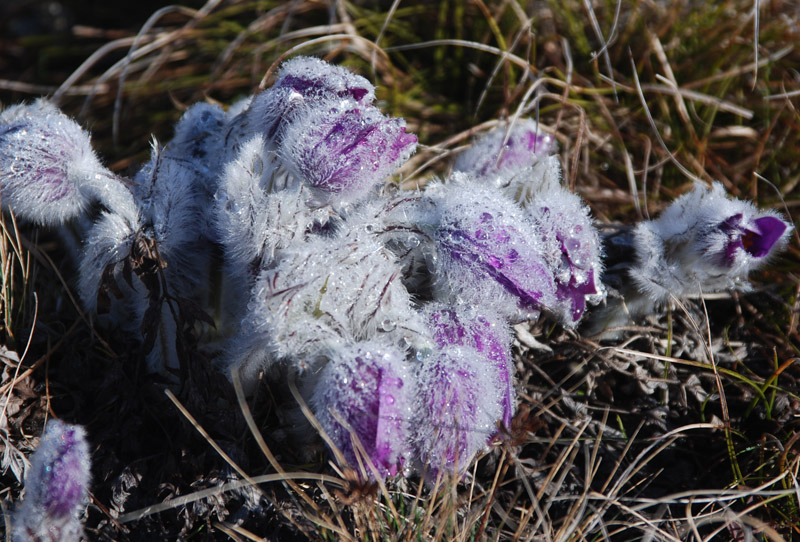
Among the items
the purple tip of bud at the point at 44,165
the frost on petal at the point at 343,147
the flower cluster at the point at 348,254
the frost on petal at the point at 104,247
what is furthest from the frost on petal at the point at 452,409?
the purple tip of bud at the point at 44,165

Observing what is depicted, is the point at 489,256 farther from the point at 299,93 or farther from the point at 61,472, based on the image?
the point at 61,472

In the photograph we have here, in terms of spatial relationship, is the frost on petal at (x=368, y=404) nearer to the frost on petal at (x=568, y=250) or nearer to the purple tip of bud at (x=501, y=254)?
the purple tip of bud at (x=501, y=254)

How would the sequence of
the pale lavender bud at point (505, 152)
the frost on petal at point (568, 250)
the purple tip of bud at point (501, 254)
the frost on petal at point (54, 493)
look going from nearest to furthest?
the frost on petal at point (54, 493), the purple tip of bud at point (501, 254), the frost on petal at point (568, 250), the pale lavender bud at point (505, 152)

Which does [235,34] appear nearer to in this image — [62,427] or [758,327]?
[62,427]

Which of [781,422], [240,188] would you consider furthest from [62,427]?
[781,422]

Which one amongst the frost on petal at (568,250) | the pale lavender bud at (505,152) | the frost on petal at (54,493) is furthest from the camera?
the pale lavender bud at (505,152)

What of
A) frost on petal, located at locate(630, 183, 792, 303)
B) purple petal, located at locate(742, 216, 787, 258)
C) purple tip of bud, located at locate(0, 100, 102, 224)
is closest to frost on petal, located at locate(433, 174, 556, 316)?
frost on petal, located at locate(630, 183, 792, 303)

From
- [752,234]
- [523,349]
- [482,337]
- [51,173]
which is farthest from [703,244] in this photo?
[51,173]
